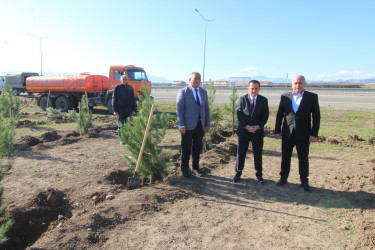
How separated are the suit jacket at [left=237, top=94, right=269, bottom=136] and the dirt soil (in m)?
1.05

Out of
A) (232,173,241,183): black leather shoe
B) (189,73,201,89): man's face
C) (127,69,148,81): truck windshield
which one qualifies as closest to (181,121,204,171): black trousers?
(189,73,201,89): man's face

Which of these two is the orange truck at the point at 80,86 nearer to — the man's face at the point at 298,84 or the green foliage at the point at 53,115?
the green foliage at the point at 53,115

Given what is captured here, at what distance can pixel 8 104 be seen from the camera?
10.1 meters

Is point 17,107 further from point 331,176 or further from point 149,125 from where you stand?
point 331,176

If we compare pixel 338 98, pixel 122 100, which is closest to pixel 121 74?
pixel 122 100

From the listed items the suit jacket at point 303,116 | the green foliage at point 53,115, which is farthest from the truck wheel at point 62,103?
the suit jacket at point 303,116

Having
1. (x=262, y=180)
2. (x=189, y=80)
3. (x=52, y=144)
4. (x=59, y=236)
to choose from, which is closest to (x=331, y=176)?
(x=262, y=180)

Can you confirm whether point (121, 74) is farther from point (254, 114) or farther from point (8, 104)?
point (254, 114)

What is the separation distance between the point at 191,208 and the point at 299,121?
2117mm

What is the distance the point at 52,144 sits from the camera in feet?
23.7

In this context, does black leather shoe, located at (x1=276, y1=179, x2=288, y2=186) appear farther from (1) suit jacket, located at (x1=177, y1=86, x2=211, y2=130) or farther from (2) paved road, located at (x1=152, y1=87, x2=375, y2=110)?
(2) paved road, located at (x1=152, y1=87, x2=375, y2=110)

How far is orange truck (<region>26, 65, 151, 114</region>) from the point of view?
14.5 metres

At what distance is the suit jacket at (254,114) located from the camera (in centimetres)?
434

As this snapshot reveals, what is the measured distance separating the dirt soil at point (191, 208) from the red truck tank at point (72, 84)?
1067 cm
